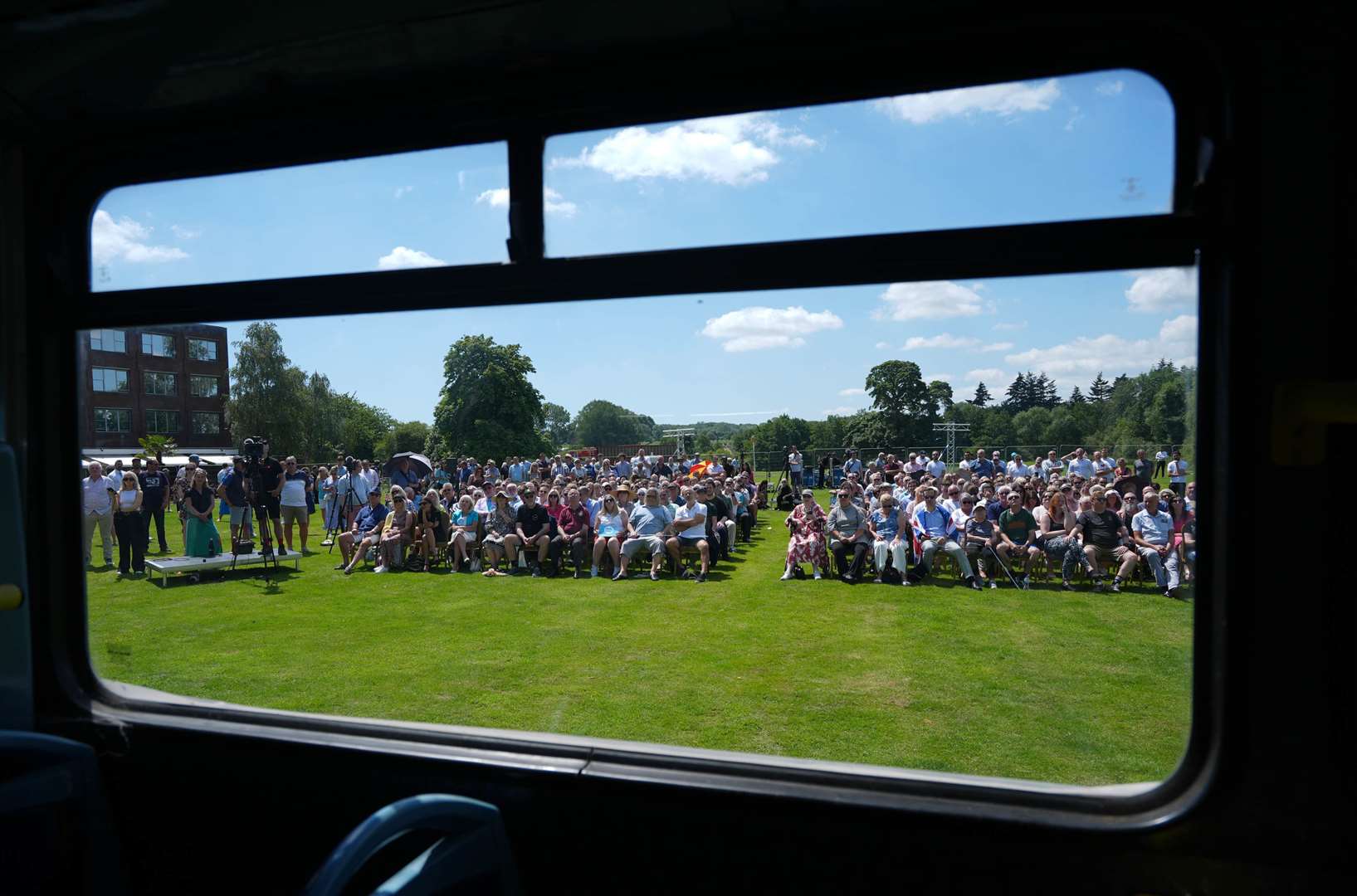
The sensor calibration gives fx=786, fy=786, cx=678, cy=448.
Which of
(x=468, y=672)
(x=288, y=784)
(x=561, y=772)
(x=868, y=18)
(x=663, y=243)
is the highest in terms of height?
(x=868, y=18)

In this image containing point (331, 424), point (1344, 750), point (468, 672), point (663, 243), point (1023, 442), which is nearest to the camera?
point (1344, 750)

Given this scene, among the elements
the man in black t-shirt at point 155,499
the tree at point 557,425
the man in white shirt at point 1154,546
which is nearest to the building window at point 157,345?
the tree at point 557,425

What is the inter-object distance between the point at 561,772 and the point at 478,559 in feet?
24.1

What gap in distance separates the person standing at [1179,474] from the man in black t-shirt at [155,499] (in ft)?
27.3

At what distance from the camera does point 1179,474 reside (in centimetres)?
151

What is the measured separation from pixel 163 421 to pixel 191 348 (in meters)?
0.62

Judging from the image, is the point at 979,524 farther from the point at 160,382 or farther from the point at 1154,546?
the point at 160,382

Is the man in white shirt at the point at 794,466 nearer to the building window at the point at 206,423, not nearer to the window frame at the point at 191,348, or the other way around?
the building window at the point at 206,423

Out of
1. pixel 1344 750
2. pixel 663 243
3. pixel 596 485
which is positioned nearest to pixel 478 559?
pixel 596 485

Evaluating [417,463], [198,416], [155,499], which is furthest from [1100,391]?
[155,499]

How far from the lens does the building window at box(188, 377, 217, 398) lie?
2.29 meters

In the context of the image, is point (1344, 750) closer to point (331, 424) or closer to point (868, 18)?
point (868, 18)

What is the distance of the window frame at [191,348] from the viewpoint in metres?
2.18

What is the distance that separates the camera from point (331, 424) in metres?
4.12
